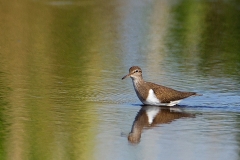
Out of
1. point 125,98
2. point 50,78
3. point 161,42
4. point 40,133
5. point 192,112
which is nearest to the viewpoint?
point 40,133

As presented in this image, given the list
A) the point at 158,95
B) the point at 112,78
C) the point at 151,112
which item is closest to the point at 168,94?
the point at 158,95

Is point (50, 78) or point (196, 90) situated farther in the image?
point (50, 78)

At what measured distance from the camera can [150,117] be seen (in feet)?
39.2

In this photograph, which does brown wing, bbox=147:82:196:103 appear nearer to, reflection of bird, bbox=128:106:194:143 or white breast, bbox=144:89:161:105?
white breast, bbox=144:89:161:105

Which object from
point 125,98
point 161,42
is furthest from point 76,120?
point 161,42

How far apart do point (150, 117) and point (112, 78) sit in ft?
10.1

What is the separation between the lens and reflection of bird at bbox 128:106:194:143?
36.0ft

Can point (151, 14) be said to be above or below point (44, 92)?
above

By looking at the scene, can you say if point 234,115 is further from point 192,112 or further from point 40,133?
point 40,133

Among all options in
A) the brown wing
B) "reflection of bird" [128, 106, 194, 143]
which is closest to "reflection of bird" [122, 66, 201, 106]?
the brown wing

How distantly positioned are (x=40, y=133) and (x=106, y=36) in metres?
9.89

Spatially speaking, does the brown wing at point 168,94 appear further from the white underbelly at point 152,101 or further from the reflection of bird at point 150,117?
the reflection of bird at point 150,117

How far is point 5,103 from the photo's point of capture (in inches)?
493

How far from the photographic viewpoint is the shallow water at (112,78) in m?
10.2
